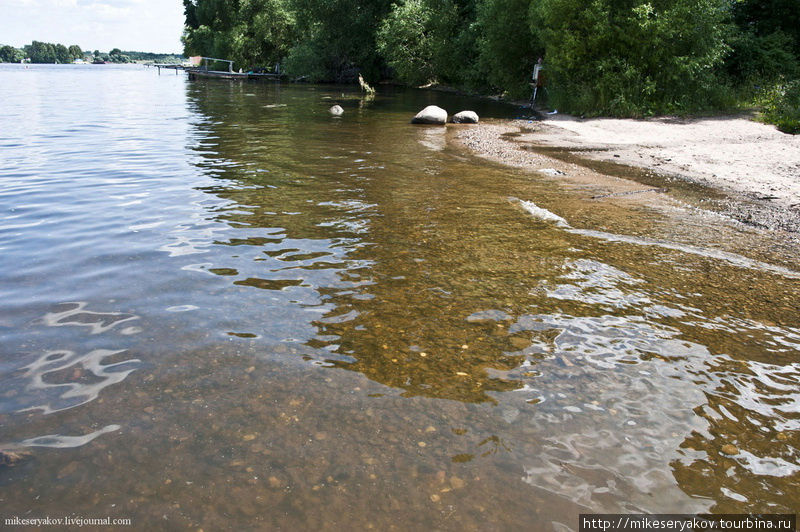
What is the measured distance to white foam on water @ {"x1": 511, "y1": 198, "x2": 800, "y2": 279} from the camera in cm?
660

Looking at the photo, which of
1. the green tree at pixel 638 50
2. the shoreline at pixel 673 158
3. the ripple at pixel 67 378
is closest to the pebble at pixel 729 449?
the ripple at pixel 67 378

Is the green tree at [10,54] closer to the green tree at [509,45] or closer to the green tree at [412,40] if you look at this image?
the green tree at [412,40]

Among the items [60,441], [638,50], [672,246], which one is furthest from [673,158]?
[60,441]

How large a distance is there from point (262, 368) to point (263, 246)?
10.3 ft

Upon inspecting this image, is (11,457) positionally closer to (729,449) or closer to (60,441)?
(60,441)

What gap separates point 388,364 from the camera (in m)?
4.29

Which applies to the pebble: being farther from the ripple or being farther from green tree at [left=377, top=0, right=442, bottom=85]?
green tree at [left=377, top=0, right=442, bottom=85]

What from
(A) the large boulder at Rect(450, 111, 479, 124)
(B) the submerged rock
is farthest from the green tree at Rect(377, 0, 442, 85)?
(B) the submerged rock

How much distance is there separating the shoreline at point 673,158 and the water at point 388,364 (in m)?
1.93

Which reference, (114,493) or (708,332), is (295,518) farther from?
(708,332)

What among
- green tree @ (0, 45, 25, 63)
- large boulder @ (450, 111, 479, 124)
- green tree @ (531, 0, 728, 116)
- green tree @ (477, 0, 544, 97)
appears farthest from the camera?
green tree @ (0, 45, 25, 63)

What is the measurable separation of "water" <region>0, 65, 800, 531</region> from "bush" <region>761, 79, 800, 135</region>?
A: 1123 cm

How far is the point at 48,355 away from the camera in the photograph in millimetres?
4262

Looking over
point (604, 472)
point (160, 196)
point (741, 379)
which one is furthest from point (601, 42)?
point (604, 472)
